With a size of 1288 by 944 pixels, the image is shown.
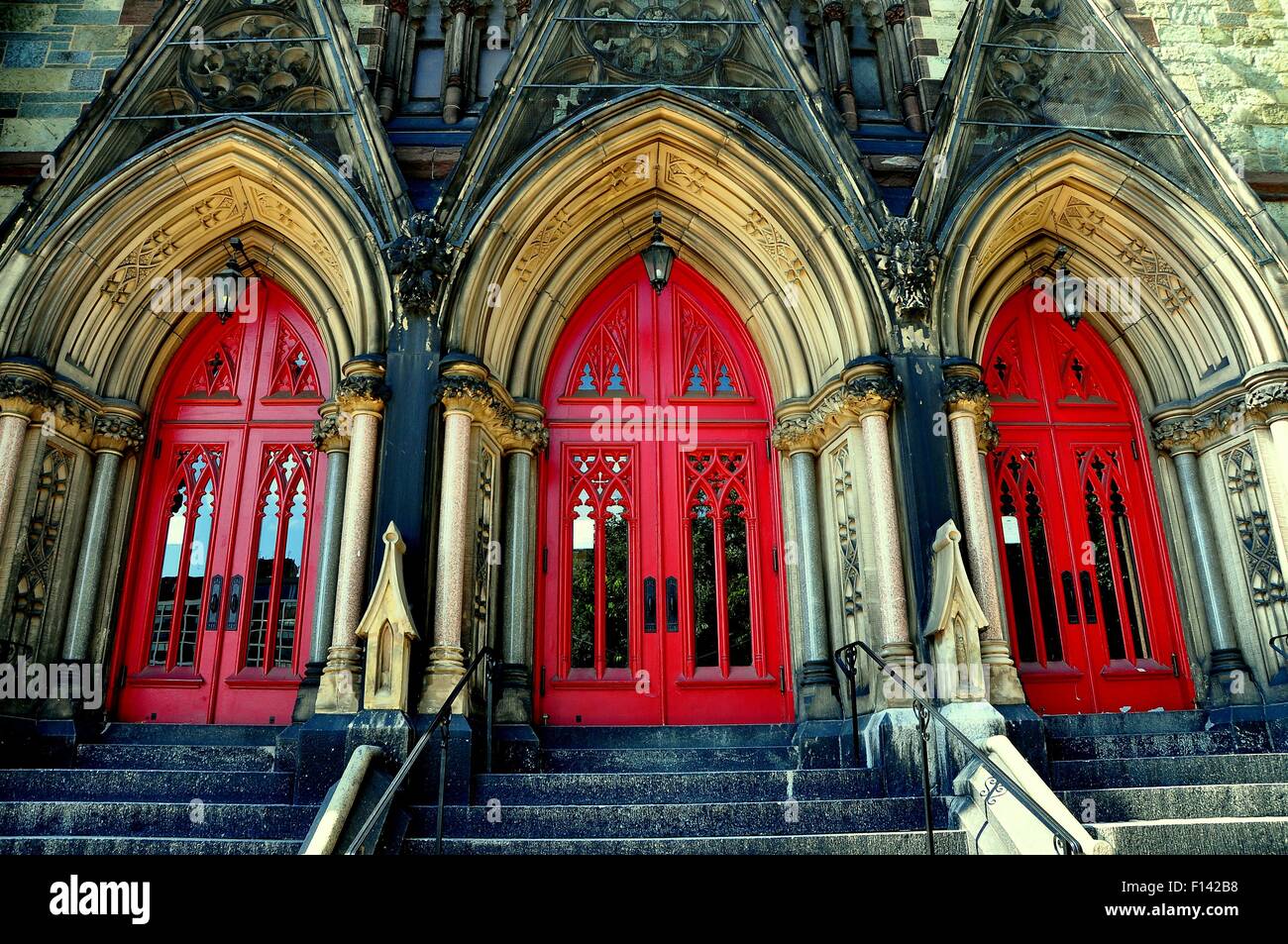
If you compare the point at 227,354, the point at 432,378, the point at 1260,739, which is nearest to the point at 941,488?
the point at 1260,739

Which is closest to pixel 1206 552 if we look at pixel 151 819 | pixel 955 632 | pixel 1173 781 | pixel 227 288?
pixel 1173 781

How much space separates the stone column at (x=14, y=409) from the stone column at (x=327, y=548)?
7.17 feet

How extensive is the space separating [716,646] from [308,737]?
3488mm

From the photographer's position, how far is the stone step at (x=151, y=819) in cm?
568

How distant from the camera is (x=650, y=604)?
8.41 meters

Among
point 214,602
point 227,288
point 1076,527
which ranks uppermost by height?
point 227,288

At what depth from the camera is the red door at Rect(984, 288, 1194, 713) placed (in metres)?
8.54

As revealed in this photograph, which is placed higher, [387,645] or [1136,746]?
[387,645]

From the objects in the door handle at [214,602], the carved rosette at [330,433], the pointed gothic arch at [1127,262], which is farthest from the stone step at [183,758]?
the pointed gothic arch at [1127,262]

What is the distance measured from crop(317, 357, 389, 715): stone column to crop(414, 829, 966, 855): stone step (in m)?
1.91

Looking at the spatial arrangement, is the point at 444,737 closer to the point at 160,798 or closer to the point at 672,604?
the point at 160,798

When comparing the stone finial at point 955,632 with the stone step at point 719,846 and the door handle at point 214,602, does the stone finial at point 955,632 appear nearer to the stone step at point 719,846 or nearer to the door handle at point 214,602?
the stone step at point 719,846

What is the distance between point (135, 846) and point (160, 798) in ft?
3.56

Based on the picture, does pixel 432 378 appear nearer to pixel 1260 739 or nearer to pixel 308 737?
pixel 308 737
